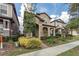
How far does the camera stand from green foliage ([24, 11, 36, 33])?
3.30 metres

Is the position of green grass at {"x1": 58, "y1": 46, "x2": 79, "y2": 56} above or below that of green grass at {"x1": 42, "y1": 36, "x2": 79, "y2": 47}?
below

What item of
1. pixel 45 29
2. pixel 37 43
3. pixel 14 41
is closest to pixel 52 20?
pixel 45 29

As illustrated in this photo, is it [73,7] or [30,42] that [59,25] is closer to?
[73,7]

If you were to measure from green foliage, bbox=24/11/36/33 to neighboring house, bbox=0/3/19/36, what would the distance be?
0.13 metres

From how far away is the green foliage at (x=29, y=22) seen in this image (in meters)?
3.30

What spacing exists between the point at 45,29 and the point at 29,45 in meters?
0.34

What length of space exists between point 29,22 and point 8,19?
31cm

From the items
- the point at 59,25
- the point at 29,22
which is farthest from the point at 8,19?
the point at 59,25

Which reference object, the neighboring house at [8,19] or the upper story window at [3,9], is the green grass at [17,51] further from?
the upper story window at [3,9]

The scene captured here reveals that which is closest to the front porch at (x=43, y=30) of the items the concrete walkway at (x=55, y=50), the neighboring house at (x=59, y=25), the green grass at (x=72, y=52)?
the neighboring house at (x=59, y=25)

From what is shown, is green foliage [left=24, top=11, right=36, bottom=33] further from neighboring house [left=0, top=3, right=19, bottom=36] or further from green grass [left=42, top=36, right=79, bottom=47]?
green grass [left=42, top=36, right=79, bottom=47]

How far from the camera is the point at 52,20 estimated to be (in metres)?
3.35

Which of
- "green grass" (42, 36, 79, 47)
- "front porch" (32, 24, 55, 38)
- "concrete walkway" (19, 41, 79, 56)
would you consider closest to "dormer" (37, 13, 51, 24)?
"front porch" (32, 24, 55, 38)

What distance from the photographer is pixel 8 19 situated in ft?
10.6
